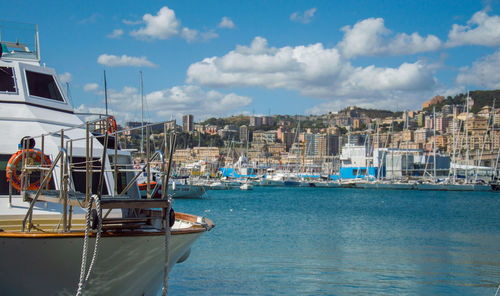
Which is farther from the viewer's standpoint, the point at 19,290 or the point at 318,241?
the point at 318,241

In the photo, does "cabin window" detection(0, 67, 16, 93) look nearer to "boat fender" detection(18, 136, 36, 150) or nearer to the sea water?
"boat fender" detection(18, 136, 36, 150)

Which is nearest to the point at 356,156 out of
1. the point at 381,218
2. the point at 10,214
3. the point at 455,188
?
the point at 455,188

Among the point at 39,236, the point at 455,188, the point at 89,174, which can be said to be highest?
the point at 89,174

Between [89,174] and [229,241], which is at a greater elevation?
[89,174]

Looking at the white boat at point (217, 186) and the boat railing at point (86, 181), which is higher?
the boat railing at point (86, 181)

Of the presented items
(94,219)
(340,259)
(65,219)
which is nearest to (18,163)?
(65,219)

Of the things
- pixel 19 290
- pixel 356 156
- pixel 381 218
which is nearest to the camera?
pixel 19 290

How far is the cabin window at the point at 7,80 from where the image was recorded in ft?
→ 38.5

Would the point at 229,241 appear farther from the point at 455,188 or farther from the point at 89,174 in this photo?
the point at 455,188

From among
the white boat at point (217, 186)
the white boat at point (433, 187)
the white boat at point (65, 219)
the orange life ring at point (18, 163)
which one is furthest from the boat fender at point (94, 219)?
the white boat at point (433, 187)

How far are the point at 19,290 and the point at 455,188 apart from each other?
90.1 meters

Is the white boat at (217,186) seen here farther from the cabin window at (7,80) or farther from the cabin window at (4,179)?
the cabin window at (4,179)

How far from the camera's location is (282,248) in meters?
23.9

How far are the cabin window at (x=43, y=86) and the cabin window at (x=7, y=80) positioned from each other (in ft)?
1.08
